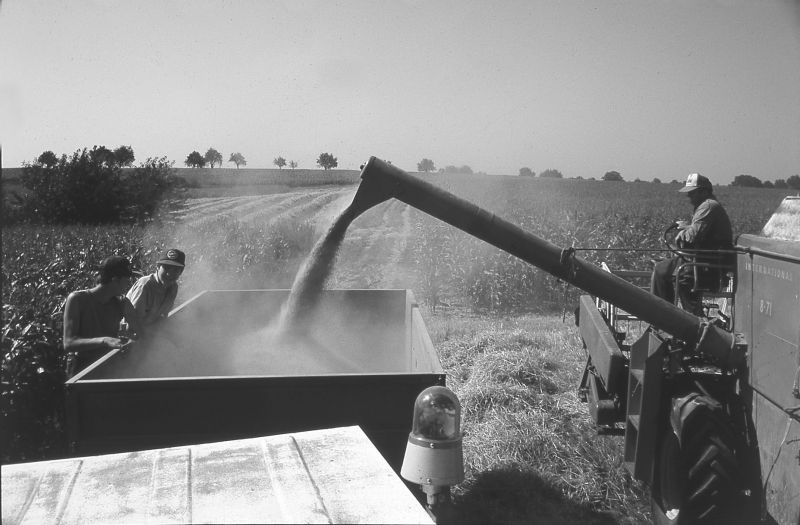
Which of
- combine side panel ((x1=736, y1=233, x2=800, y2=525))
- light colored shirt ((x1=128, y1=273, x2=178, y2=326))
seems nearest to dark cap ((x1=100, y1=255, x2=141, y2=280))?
light colored shirt ((x1=128, y1=273, x2=178, y2=326))

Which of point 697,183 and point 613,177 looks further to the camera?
point 613,177

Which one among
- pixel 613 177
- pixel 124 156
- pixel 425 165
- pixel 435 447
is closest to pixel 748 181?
pixel 613 177

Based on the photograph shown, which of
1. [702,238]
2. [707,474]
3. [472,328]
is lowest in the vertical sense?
[472,328]

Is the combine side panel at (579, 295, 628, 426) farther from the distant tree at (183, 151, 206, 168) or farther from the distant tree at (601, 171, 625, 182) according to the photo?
the distant tree at (601, 171, 625, 182)

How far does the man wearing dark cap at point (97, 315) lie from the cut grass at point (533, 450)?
298cm

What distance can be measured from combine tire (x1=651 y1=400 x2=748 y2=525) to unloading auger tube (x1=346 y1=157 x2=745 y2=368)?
0.46 m

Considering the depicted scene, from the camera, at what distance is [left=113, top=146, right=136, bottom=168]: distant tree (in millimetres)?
20969

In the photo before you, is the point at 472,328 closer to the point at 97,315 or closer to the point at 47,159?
the point at 97,315

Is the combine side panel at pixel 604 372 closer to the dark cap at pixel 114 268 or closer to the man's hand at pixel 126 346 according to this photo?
the man's hand at pixel 126 346

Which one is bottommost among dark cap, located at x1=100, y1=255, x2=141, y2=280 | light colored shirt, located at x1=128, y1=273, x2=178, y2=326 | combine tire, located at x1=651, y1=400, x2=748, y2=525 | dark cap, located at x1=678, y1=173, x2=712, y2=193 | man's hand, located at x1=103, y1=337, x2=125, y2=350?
combine tire, located at x1=651, y1=400, x2=748, y2=525

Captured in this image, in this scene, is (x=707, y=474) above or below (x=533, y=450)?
above

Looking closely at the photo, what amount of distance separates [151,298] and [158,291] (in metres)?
0.10

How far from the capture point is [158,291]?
5734 mm

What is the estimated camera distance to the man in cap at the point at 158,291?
555 centimetres
